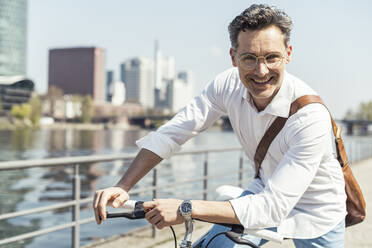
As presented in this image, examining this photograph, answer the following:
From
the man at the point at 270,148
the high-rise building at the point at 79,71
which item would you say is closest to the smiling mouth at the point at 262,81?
the man at the point at 270,148

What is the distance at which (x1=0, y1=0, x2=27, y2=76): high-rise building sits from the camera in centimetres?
12369

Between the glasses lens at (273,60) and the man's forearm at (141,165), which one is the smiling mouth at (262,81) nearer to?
the glasses lens at (273,60)

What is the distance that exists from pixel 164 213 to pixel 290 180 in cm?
41

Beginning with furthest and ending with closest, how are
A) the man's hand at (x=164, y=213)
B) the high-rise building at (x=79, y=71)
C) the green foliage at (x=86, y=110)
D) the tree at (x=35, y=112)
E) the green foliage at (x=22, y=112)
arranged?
the high-rise building at (x=79, y=71) → the green foliage at (x=86, y=110) → the tree at (x=35, y=112) → the green foliage at (x=22, y=112) → the man's hand at (x=164, y=213)

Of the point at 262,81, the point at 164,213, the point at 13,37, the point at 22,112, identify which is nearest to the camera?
the point at 164,213

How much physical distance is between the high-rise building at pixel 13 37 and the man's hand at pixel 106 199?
129 m

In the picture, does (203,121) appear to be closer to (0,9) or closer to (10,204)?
(10,204)

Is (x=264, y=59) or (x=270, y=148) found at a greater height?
(x=264, y=59)

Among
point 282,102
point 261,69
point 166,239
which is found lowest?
point 166,239

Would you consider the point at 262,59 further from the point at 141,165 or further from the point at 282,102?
the point at 141,165

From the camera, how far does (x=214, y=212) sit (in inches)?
53.9

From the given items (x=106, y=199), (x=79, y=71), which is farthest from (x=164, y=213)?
(x=79, y=71)

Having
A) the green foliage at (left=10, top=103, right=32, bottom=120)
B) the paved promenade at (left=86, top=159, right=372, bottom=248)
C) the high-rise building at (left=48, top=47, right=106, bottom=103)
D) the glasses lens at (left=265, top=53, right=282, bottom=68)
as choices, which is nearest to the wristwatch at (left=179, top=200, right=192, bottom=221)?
the glasses lens at (left=265, top=53, right=282, bottom=68)

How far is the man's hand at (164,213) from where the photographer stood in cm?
133
